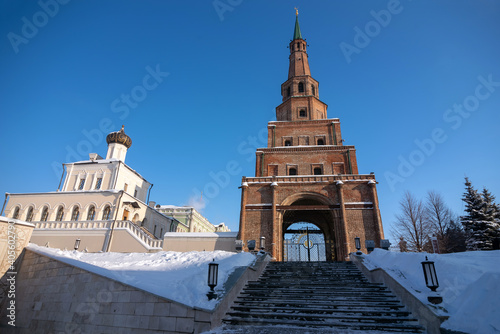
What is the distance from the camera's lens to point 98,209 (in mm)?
25812

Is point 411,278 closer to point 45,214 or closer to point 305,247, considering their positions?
point 305,247

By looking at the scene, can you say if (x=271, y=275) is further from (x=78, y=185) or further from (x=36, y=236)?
(x=78, y=185)

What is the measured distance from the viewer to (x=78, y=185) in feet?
98.5

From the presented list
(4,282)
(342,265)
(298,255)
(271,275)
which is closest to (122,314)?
(271,275)

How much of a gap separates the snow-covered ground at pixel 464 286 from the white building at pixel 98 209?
56.3 ft

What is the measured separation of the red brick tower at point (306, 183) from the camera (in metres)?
21.2

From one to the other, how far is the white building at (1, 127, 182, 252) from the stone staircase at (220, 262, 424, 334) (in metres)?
13.7

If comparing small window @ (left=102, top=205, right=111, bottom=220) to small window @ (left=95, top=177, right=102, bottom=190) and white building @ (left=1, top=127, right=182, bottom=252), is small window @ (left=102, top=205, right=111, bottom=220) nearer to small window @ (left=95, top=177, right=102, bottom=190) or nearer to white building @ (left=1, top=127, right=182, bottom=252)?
white building @ (left=1, top=127, right=182, bottom=252)

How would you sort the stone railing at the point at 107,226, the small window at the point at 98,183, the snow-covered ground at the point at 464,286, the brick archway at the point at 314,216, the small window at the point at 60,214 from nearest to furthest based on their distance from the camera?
the snow-covered ground at the point at 464,286
the brick archway at the point at 314,216
the stone railing at the point at 107,226
the small window at the point at 60,214
the small window at the point at 98,183

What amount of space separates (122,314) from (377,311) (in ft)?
23.0

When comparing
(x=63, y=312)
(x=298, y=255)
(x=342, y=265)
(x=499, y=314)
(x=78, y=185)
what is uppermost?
(x=78, y=185)

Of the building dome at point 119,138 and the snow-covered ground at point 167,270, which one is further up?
the building dome at point 119,138

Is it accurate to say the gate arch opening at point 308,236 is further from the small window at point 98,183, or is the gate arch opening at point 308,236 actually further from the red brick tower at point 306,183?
the small window at point 98,183

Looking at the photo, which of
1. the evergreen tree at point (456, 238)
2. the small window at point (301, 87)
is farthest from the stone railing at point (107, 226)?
the evergreen tree at point (456, 238)
